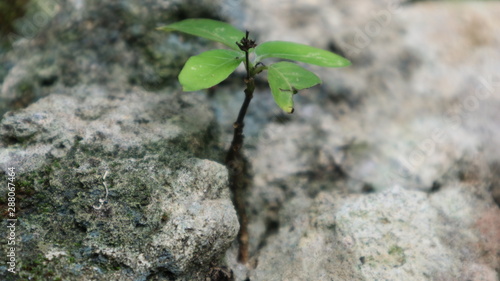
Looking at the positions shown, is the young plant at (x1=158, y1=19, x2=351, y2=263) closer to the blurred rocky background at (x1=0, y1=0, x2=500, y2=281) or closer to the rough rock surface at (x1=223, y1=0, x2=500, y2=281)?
the blurred rocky background at (x1=0, y1=0, x2=500, y2=281)

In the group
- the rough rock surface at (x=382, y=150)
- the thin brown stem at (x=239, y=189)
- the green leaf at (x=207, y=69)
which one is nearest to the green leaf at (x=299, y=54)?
the green leaf at (x=207, y=69)

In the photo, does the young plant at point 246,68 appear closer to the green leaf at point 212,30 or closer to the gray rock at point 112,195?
the green leaf at point 212,30

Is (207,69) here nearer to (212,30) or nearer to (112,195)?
(212,30)

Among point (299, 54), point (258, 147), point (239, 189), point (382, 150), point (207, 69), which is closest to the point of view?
point (207, 69)

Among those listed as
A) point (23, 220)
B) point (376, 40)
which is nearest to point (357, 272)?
point (23, 220)

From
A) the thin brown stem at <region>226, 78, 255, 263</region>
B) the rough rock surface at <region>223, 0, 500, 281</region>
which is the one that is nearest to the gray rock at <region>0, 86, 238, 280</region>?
the thin brown stem at <region>226, 78, 255, 263</region>

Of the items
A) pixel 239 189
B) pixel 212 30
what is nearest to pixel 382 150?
pixel 239 189
